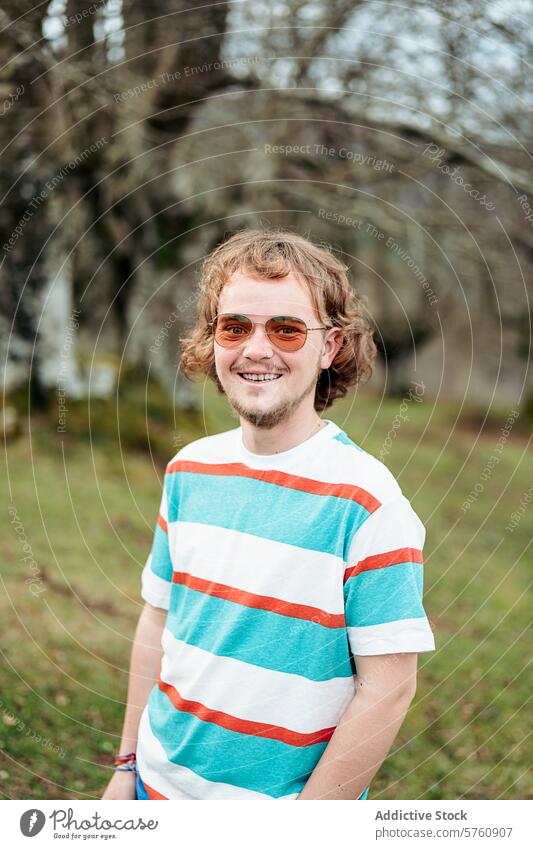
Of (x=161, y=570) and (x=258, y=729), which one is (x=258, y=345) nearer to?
(x=161, y=570)

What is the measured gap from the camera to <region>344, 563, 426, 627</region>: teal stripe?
6.18ft

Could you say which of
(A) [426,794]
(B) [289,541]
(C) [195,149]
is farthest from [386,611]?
(C) [195,149]

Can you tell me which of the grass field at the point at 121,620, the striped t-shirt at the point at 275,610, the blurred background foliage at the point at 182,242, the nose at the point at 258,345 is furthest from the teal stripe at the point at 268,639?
the blurred background foliage at the point at 182,242

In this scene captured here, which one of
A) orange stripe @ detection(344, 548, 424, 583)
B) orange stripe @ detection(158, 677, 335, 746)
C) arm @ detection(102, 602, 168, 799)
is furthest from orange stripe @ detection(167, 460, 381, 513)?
orange stripe @ detection(158, 677, 335, 746)

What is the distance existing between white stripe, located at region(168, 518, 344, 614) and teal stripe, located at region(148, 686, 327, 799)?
14.8 inches

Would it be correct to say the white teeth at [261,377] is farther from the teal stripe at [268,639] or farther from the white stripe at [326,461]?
the teal stripe at [268,639]

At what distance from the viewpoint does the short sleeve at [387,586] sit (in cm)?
188

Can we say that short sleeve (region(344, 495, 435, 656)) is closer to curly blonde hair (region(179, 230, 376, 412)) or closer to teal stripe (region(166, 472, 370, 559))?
teal stripe (region(166, 472, 370, 559))

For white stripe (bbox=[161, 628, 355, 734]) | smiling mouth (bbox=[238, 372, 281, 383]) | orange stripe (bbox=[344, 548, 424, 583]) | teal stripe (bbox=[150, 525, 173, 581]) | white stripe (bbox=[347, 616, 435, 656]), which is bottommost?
white stripe (bbox=[161, 628, 355, 734])

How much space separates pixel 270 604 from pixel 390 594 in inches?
12.6

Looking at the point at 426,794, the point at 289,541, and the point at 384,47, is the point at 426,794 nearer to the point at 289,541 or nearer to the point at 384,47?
the point at 289,541

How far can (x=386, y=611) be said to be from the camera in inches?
74.2

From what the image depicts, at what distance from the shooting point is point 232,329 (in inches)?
86.5

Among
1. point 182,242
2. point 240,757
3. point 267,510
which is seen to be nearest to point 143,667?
point 240,757
